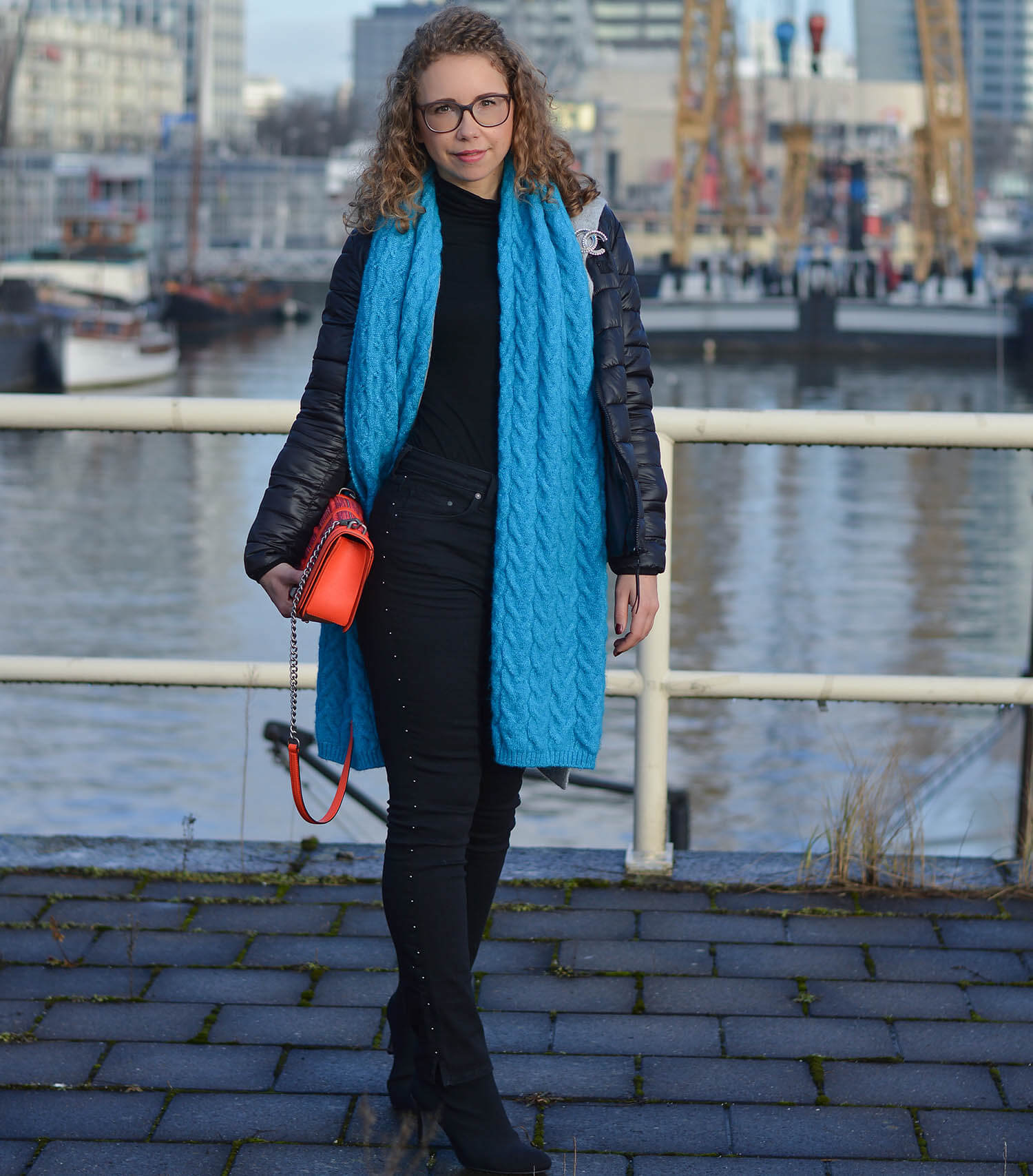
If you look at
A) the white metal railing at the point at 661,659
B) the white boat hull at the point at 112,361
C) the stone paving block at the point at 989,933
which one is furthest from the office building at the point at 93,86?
the stone paving block at the point at 989,933

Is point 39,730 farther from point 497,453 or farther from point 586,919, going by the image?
point 497,453

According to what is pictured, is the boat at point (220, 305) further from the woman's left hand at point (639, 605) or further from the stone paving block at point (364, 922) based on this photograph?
the woman's left hand at point (639, 605)

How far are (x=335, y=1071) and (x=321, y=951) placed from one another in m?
0.47

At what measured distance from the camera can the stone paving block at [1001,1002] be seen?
9.03 ft

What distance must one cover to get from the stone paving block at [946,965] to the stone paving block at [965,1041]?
181mm

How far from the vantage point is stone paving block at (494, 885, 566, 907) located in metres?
3.25

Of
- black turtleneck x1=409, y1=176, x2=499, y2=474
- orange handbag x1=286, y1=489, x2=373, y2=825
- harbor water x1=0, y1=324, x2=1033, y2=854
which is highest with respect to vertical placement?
black turtleneck x1=409, y1=176, x2=499, y2=474

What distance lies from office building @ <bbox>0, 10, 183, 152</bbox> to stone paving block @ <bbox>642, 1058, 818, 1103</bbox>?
349 feet

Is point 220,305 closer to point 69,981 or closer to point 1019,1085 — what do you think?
point 69,981

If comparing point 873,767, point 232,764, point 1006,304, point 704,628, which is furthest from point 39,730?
point 1006,304

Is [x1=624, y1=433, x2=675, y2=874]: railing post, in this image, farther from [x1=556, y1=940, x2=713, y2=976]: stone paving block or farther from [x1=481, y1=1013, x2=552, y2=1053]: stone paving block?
[x1=481, y1=1013, x2=552, y2=1053]: stone paving block

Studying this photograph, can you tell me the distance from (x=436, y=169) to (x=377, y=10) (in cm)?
19180

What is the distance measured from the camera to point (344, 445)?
231cm

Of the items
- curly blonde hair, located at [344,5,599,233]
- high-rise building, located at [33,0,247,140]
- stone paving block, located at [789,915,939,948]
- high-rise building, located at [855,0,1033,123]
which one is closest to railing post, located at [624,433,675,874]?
stone paving block, located at [789,915,939,948]
